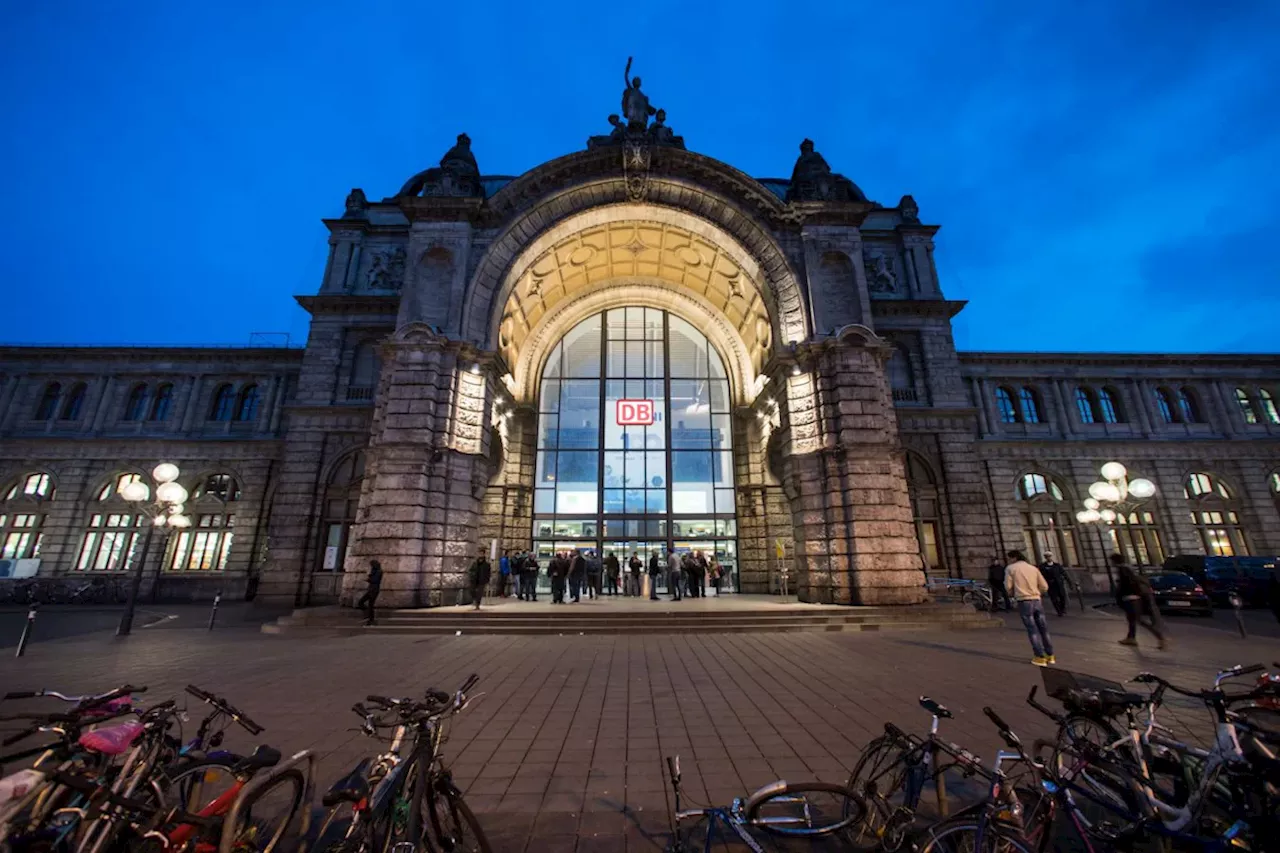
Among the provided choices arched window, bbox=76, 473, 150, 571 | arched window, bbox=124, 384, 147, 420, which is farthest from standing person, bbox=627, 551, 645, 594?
arched window, bbox=124, 384, 147, 420

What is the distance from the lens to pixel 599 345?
997 inches

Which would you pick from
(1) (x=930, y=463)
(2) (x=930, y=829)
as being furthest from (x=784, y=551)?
(2) (x=930, y=829)

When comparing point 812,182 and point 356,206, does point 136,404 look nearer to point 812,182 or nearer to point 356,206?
point 356,206

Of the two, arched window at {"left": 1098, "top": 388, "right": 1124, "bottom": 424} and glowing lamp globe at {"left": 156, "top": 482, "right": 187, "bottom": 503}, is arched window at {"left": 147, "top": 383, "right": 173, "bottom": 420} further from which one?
arched window at {"left": 1098, "top": 388, "right": 1124, "bottom": 424}

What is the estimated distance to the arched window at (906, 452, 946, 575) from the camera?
835 inches

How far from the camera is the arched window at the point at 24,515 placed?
2512 cm

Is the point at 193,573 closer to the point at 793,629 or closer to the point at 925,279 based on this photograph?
the point at 793,629

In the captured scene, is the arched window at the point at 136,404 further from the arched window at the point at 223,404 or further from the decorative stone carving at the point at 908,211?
the decorative stone carving at the point at 908,211

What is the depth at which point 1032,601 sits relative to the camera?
8.65 metres

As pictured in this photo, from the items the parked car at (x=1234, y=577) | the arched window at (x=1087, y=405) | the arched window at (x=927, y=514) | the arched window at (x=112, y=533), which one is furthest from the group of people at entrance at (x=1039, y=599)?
the arched window at (x=112, y=533)

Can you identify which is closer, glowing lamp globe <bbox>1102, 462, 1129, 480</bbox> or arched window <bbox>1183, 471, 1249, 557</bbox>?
glowing lamp globe <bbox>1102, 462, 1129, 480</bbox>

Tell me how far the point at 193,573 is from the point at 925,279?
39.5 metres

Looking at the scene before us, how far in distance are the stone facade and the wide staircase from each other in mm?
959

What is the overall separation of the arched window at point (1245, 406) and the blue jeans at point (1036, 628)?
116ft
